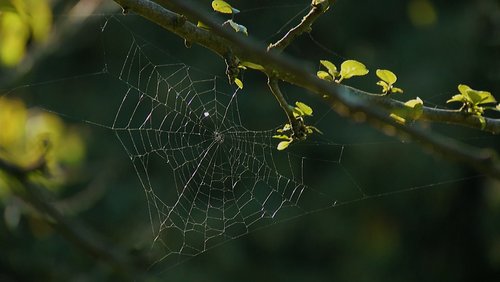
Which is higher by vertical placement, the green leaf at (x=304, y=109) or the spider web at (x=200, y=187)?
the green leaf at (x=304, y=109)

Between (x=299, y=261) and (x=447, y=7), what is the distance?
212 centimetres

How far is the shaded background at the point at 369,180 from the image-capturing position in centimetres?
545

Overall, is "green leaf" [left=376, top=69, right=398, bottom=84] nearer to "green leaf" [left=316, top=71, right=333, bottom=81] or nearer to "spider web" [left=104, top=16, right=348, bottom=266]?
"green leaf" [left=316, top=71, right=333, bottom=81]

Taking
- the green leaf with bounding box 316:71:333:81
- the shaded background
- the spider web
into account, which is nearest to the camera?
the green leaf with bounding box 316:71:333:81

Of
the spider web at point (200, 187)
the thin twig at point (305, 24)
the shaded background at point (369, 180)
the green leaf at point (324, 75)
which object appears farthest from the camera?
the shaded background at point (369, 180)

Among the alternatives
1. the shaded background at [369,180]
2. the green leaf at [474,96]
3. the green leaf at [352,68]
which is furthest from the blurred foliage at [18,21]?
the shaded background at [369,180]

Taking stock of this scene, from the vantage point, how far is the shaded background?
545 centimetres

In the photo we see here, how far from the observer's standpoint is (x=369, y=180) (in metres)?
5.51

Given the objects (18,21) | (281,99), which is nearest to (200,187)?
Result: (18,21)

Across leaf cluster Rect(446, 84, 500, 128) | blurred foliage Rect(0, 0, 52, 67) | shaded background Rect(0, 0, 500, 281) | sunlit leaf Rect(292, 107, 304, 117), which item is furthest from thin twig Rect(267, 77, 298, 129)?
shaded background Rect(0, 0, 500, 281)

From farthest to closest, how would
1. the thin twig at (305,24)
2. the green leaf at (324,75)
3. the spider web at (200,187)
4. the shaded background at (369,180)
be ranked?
1. the shaded background at (369,180)
2. the spider web at (200,187)
3. the green leaf at (324,75)
4. the thin twig at (305,24)

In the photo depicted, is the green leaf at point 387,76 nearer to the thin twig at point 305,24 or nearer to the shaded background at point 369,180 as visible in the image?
the thin twig at point 305,24

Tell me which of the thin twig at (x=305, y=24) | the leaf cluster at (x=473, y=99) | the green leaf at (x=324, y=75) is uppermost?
the thin twig at (x=305, y=24)

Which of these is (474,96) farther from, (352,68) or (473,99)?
(352,68)
